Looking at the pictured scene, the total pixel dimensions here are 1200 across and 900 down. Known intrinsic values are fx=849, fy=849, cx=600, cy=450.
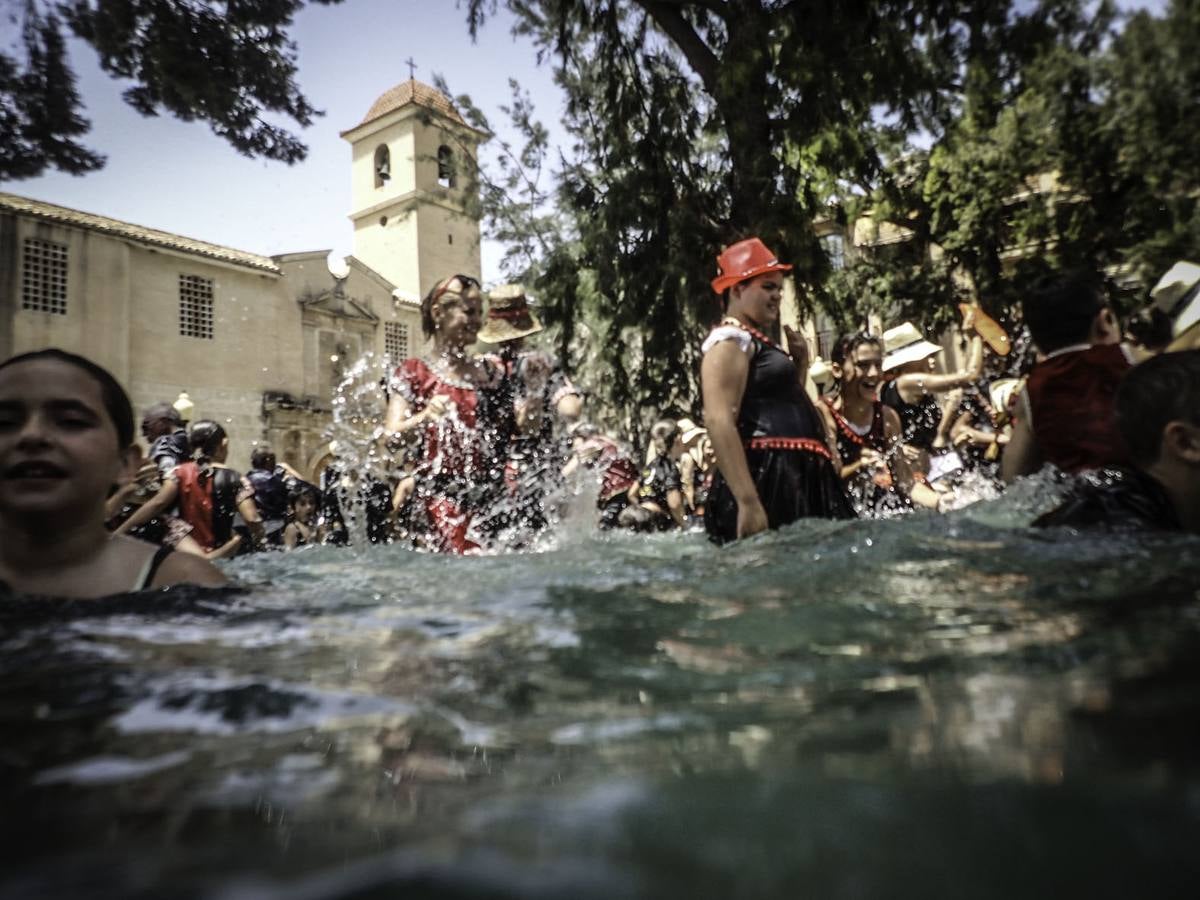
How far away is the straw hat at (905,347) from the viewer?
18.3 ft

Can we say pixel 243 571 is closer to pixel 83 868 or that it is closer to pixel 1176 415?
pixel 83 868

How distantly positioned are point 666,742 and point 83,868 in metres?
0.58

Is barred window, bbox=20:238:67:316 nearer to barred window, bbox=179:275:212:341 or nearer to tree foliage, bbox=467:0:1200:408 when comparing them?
tree foliage, bbox=467:0:1200:408

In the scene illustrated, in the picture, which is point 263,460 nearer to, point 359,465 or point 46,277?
point 359,465

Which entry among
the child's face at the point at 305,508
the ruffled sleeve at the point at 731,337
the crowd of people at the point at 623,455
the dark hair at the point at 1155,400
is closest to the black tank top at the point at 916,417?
the crowd of people at the point at 623,455

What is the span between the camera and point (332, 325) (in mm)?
12000

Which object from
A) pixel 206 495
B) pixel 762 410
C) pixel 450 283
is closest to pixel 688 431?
pixel 206 495

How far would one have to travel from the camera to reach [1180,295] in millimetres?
2836

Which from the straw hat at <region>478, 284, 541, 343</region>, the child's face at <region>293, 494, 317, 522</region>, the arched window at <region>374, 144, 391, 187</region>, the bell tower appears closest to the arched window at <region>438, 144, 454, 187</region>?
the bell tower

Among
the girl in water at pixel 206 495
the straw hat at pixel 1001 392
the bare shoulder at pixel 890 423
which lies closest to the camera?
the bare shoulder at pixel 890 423

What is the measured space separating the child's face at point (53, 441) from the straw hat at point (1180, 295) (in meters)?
3.10

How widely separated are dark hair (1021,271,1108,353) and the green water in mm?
1103

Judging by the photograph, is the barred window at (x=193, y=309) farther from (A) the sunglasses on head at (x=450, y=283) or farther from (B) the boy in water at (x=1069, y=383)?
(B) the boy in water at (x=1069, y=383)

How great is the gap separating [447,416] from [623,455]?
3429 mm
